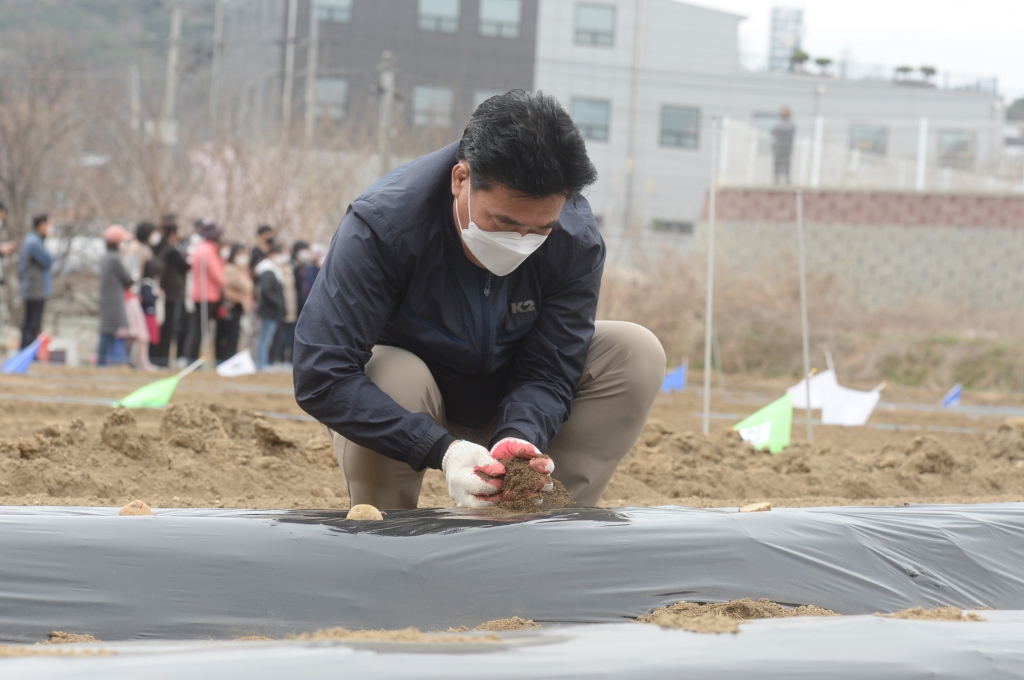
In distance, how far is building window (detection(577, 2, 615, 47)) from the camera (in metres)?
30.4

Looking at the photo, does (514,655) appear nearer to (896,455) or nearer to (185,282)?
(896,455)

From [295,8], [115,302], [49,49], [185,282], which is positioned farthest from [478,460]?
[295,8]

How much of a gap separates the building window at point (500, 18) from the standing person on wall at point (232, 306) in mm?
22729

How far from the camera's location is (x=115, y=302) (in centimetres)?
870

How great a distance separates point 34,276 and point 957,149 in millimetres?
13546

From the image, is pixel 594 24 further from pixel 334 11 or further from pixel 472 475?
pixel 472 475

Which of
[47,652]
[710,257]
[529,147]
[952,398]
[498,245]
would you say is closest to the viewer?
[47,652]

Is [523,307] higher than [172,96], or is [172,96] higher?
[172,96]

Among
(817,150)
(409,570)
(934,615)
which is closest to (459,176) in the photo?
(409,570)

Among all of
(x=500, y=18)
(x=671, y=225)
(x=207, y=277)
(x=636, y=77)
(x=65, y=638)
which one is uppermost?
(x=500, y=18)

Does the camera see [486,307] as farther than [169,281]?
No

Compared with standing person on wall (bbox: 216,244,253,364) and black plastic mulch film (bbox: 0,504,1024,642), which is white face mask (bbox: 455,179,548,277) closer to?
black plastic mulch film (bbox: 0,504,1024,642)

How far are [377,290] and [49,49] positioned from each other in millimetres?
19180

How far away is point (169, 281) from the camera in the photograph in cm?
934
